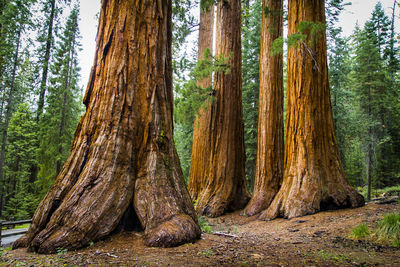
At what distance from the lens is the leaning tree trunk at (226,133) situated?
885cm

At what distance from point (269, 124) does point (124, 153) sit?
611 centimetres

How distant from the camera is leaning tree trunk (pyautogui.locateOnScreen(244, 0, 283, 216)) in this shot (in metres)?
8.34

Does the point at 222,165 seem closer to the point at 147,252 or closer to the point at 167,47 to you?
the point at 167,47

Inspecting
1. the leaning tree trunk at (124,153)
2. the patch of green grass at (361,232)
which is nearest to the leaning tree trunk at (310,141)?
the patch of green grass at (361,232)

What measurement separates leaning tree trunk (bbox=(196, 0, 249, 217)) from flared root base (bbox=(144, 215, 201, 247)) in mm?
5202

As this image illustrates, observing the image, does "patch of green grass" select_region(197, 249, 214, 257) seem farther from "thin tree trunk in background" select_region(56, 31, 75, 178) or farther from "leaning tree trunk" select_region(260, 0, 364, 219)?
"thin tree trunk in background" select_region(56, 31, 75, 178)

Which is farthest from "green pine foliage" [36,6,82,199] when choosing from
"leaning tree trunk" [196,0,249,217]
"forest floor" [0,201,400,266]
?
"forest floor" [0,201,400,266]

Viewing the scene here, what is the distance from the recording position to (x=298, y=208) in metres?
6.25

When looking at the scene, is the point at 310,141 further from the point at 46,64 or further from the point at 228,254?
the point at 46,64

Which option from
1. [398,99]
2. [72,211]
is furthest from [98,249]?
[398,99]

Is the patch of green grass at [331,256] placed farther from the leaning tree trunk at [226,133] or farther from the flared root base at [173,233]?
the leaning tree trunk at [226,133]

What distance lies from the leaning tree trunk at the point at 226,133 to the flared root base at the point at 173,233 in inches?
205

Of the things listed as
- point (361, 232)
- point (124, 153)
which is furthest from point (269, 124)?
point (124, 153)

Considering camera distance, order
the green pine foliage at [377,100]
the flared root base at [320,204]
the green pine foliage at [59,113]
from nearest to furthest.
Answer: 1. the flared root base at [320,204]
2. the green pine foliage at [59,113]
3. the green pine foliage at [377,100]
